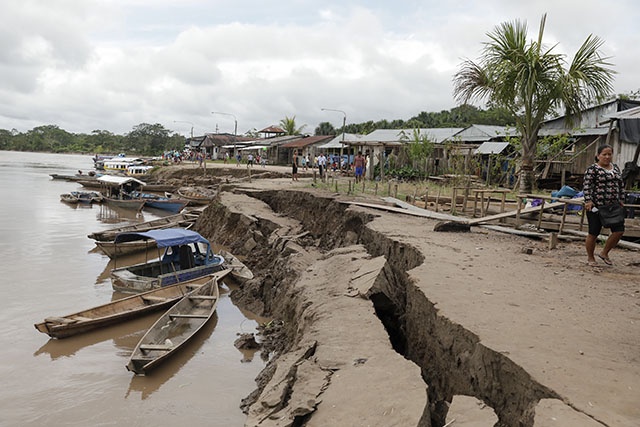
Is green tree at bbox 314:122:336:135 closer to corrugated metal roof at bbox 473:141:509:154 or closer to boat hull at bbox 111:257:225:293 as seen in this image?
corrugated metal roof at bbox 473:141:509:154

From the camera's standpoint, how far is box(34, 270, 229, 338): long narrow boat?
387 inches

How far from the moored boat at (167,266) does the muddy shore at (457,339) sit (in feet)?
11.7

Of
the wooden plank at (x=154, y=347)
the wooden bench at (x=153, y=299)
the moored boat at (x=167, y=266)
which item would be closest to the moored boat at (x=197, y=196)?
the moored boat at (x=167, y=266)

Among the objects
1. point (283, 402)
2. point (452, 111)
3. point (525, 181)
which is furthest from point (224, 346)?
point (452, 111)

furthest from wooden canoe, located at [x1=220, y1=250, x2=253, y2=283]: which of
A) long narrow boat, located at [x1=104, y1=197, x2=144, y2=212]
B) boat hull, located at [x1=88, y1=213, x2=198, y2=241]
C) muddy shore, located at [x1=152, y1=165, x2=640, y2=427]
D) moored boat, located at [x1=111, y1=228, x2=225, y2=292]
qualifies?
long narrow boat, located at [x1=104, y1=197, x2=144, y2=212]

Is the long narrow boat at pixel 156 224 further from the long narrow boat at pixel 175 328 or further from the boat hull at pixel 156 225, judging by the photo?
the long narrow boat at pixel 175 328

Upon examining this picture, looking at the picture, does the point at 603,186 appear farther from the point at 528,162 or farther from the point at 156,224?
the point at 156,224

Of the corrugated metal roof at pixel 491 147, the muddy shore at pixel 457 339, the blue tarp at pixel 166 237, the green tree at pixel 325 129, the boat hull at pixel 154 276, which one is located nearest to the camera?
the muddy shore at pixel 457 339

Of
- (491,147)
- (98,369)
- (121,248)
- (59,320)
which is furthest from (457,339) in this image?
(491,147)

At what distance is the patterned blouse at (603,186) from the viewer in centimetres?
740

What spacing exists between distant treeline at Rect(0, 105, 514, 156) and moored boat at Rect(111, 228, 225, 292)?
1064 centimetres

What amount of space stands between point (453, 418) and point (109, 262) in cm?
1636

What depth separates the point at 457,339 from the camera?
5180mm

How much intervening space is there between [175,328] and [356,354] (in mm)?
6137
